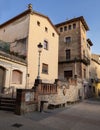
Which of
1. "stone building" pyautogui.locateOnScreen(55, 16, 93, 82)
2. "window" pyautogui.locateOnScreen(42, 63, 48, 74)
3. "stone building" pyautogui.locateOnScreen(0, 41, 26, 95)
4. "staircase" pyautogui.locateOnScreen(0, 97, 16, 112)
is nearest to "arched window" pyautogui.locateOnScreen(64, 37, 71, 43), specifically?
"stone building" pyautogui.locateOnScreen(55, 16, 93, 82)

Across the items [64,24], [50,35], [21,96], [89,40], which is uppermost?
[64,24]

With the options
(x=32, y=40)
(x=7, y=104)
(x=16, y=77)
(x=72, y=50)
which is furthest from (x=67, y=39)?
(x=7, y=104)

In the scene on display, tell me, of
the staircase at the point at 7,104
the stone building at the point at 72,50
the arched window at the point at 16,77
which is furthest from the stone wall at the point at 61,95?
the arched window at the point at 16,77

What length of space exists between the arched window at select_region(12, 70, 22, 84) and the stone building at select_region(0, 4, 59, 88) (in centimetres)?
97

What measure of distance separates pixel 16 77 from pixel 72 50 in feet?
49.4

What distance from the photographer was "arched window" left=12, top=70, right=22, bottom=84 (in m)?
14.4

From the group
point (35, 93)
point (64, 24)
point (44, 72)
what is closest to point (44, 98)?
point (35, 93)

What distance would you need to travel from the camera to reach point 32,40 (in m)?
17.2

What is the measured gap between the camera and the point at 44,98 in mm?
11039

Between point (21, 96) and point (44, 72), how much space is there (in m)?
10.2

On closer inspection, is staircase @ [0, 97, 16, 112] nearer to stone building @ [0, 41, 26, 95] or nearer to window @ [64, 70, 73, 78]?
stone building @ [0, 41, 26, 95]

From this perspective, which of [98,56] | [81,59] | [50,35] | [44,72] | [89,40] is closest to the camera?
[44,72]

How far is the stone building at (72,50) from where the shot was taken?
2548 cm

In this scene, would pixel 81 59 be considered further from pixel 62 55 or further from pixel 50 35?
pixel 50 35
